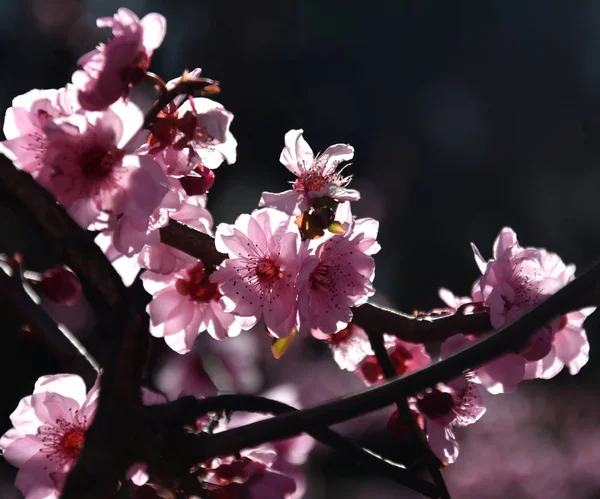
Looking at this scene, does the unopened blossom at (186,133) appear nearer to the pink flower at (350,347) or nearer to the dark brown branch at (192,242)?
the dark brown branch at (192,242)

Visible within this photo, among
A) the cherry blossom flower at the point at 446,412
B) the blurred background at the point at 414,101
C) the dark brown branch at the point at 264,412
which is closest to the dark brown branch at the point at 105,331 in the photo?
the dark brown branch at the point at 264,412

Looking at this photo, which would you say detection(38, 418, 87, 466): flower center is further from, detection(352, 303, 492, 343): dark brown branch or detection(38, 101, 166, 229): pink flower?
detection(352, 303, 492, 343): dark brown branch

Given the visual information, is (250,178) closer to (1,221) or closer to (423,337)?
(1,221)

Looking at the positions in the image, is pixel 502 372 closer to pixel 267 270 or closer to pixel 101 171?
pixel 267 270

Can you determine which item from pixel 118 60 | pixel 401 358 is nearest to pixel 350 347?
pixel 401 358

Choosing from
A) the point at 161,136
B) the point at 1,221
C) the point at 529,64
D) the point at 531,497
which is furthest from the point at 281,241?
the point at 529,64

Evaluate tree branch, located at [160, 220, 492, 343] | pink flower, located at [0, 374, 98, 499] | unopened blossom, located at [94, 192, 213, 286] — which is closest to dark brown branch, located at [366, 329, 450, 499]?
tree branch, located at [160, 220, 492, 343]
